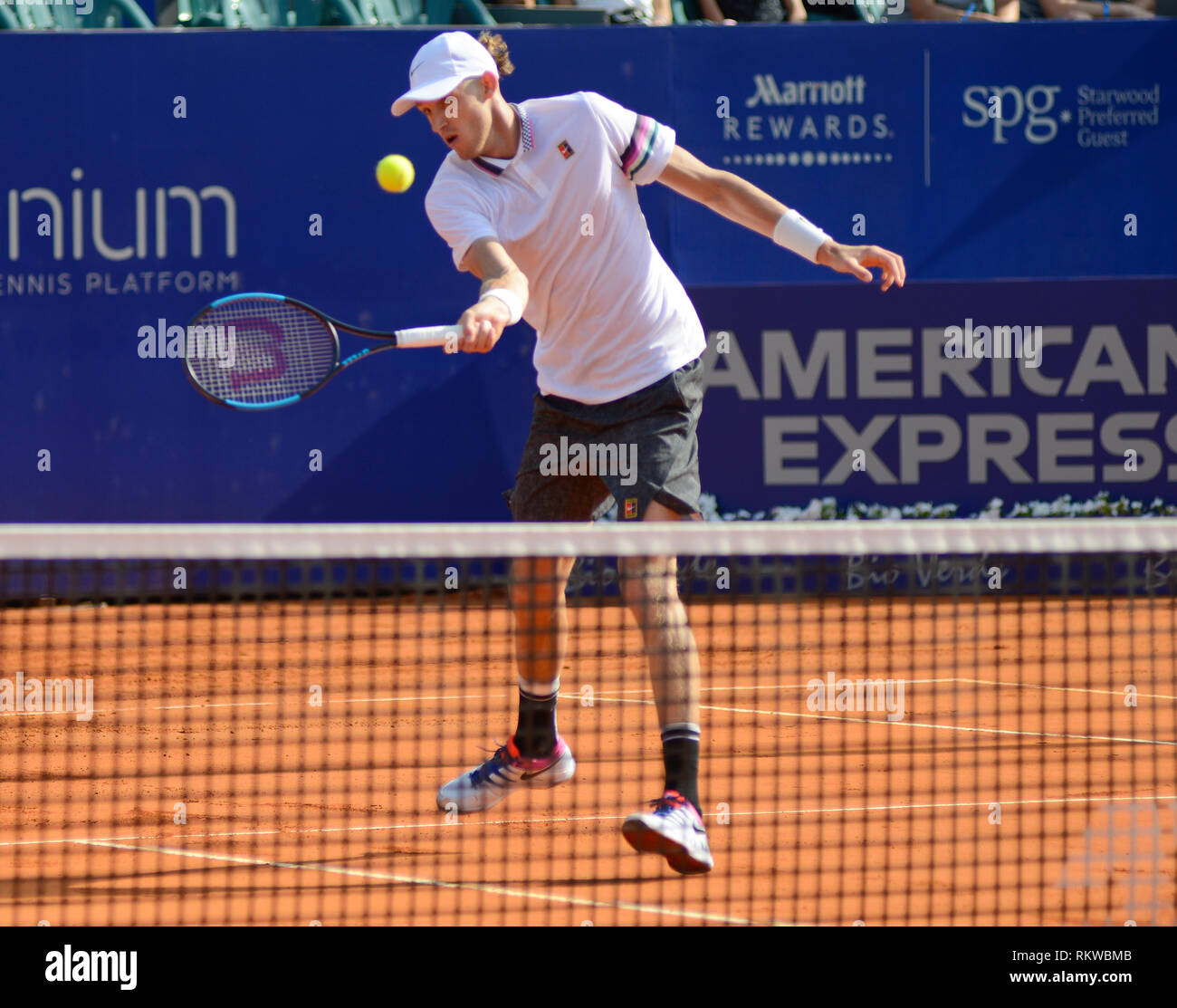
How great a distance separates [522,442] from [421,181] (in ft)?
4.37

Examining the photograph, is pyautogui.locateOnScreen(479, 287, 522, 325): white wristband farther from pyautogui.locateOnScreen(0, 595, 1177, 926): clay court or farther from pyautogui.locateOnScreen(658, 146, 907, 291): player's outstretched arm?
pyautogui.locateOnScreen(0, 595, 1177, 926): clay court

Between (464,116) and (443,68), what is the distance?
0.10 m

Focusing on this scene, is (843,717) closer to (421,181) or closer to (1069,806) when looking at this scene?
(1069,806)

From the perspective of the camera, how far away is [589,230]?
10.2 feet

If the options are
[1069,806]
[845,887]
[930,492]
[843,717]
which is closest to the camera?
[845,887]

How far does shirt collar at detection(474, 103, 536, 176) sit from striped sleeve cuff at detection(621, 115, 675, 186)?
199 millimetres

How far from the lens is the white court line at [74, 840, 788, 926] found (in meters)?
2.57

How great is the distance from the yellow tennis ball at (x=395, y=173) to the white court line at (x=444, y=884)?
4.40 metres

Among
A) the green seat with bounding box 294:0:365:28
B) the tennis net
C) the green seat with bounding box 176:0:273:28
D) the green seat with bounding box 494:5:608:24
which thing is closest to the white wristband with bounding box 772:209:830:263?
the tennis net

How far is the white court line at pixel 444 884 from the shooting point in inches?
101
